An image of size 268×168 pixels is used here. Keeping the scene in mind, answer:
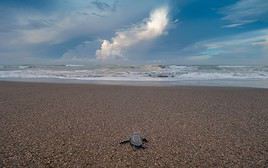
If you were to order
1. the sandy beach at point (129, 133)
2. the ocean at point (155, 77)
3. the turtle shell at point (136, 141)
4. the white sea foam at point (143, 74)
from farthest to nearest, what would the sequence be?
the white sea foam at point (143, 74), the ocean at point (155, 77), the turtle shell at point (136, 141), the sandy beach at point (129, 133)

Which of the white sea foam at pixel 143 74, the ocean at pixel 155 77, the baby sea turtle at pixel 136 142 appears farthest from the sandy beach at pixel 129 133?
the white sea foam at pixel 143 74

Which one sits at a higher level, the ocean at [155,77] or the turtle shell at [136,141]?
the ocean at [155,77]

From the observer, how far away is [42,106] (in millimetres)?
8188

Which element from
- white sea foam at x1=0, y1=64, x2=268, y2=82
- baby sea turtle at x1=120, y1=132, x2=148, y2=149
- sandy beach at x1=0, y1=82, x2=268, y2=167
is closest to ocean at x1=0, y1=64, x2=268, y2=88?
white sea foam at x1=0, y1=64, x2=268, y2=82

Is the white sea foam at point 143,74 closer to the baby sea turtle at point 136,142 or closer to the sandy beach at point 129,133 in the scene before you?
the sandy beach at point 129,133

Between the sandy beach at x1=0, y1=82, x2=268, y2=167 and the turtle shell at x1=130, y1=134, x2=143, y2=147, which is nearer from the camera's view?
the sandy beach at x1=0, y1=82, x2=268, y2=167

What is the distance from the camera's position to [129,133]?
519 centimetres

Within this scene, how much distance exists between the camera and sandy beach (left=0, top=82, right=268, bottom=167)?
3805 millimetres

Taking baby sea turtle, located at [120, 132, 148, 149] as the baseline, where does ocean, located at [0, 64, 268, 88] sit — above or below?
above

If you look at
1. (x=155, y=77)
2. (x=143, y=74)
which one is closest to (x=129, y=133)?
(x=155, y=77)

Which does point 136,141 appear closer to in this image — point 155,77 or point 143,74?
point 155,77

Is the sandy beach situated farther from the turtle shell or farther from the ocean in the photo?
the ocean

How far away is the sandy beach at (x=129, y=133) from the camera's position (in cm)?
380

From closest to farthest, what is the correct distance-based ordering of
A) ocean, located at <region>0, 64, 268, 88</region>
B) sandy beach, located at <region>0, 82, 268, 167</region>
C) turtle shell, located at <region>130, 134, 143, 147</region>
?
sandy beach, located at <region>0, 82, 268, 167</region> < turtle shell, located at <region>130, 134, 143, 147</region> < ocean, located at <region>0, 64, 268, 88</region>
